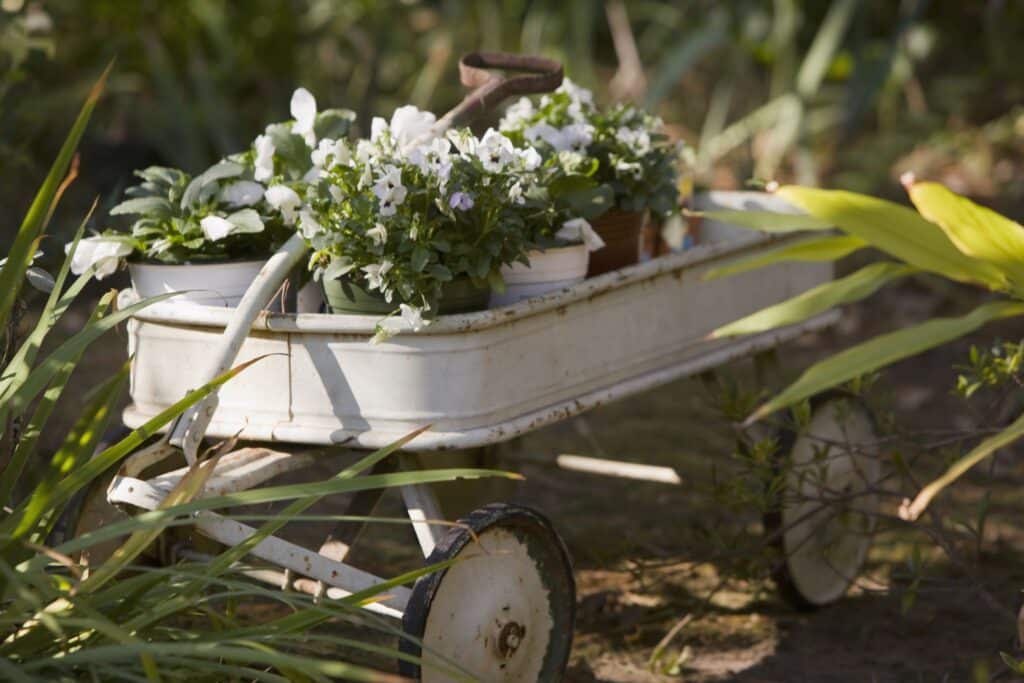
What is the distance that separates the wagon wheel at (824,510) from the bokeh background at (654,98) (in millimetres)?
280

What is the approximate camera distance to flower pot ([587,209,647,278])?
2.46 meters

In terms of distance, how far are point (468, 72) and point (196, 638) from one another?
3.81ft

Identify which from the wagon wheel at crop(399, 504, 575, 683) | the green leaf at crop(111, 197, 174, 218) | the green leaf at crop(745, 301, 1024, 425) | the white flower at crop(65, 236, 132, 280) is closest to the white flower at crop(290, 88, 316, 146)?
the green leaf at crop(111, 197, 174, 218)

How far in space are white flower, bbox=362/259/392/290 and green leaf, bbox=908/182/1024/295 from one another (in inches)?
28.3

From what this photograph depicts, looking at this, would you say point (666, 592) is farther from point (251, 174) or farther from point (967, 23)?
point (967, 23)

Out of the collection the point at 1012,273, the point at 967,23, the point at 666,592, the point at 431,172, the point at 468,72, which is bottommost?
the point at 666,592

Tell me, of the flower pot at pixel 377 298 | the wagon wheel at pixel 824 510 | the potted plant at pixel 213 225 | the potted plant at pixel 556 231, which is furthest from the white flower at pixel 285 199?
the wagon wheel at pixel 824 510

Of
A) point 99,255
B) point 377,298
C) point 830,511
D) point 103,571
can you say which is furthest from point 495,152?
point 830,511

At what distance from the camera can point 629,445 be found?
13.1 ft

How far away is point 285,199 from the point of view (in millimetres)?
2109

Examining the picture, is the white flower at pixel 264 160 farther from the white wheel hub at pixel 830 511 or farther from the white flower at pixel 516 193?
the white wheel hub at pixel 830 511

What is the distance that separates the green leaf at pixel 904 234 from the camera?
1.76 meters

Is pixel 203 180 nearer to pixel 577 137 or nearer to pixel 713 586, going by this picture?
pixel 577 137

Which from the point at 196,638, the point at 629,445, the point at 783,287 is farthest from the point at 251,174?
the point at 629,445
